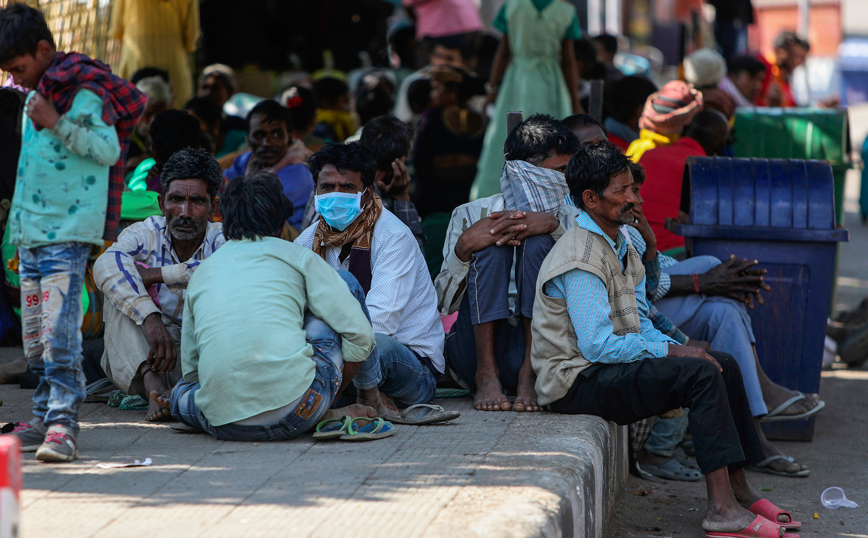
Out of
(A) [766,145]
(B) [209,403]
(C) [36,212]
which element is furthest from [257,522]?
(A) [766,145]

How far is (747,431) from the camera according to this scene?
3.90 metres

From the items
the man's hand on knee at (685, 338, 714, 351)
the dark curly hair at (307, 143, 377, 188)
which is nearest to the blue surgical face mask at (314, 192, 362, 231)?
the dark curly hair at (307, 143, 377, 188)

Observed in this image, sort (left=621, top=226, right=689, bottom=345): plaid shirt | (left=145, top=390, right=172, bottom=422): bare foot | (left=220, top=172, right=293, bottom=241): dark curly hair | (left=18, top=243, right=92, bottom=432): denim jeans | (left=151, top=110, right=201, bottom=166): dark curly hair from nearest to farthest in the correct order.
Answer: (left=18, top=243, right=92, bottom=432): denim jeans → (left=220, top=172, right=293, bottom=241): dark curly hair → (left=145, top=390, right=172, bottom=422): bare foot → (left=621, top=226, right=689, bottom=345): plaid shirt → (left=151, top=110, right=201, bottom=166): dark curly hair

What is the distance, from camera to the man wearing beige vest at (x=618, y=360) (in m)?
3.72

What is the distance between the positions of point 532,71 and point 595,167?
143 inches

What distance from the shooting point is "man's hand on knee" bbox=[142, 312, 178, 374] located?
162 inches

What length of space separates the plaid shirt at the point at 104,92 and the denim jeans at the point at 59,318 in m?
0.24

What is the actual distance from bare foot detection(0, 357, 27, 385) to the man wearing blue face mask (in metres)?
1.65

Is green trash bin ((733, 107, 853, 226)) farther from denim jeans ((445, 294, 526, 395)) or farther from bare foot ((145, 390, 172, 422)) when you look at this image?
bare foot ((145, 390, 172, 422))

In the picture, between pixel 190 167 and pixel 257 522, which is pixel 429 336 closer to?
pixel 190 167

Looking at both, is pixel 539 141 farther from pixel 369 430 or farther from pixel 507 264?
pixel 369 430

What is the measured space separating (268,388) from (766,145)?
537 centimetres

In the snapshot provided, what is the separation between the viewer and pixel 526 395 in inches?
163

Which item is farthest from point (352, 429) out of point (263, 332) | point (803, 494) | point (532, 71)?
point (532, 71)
